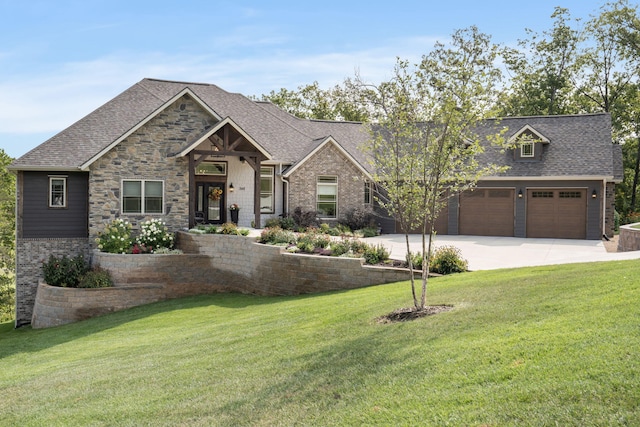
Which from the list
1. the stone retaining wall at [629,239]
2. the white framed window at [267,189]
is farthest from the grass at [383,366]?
the white framed window at [267,189]

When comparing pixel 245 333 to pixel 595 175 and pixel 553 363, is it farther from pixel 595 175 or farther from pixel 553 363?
pixel 595 175

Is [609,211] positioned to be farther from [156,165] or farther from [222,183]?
[156,165]

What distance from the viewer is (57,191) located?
2200cm

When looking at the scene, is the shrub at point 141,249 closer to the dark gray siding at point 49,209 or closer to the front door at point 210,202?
the dark gray siding at point 49,209

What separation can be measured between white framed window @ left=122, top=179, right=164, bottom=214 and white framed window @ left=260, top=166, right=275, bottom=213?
5156 millimetres

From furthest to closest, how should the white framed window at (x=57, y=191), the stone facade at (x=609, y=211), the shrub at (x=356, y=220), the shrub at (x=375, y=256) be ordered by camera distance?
the stone facade at (x=609, y=211), the shrub at (x=356, y=220), the white framed window at (x=57, y=191), the shrub at (x=375, y=256)

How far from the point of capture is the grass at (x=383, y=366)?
5.26 m

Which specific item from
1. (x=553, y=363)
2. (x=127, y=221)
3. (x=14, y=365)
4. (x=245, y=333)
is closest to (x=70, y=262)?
(x=127, y=221)

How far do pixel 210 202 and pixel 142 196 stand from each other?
367 cm

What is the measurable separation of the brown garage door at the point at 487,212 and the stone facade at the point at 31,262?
17200 millimetres

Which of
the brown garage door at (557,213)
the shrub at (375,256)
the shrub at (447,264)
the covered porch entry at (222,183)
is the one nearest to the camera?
the shrub at (447,264)

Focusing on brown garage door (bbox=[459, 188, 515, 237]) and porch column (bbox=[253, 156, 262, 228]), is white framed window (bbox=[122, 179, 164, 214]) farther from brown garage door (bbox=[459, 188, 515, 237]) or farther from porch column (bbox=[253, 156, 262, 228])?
brown garage door (bbox=[459, 188, 515, 237])

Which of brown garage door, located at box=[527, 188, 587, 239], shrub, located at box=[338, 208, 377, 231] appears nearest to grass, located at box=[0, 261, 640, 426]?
shrub, located at box=[338, 208, 377, 231]

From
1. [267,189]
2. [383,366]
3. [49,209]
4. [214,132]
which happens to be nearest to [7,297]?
[49,209]
